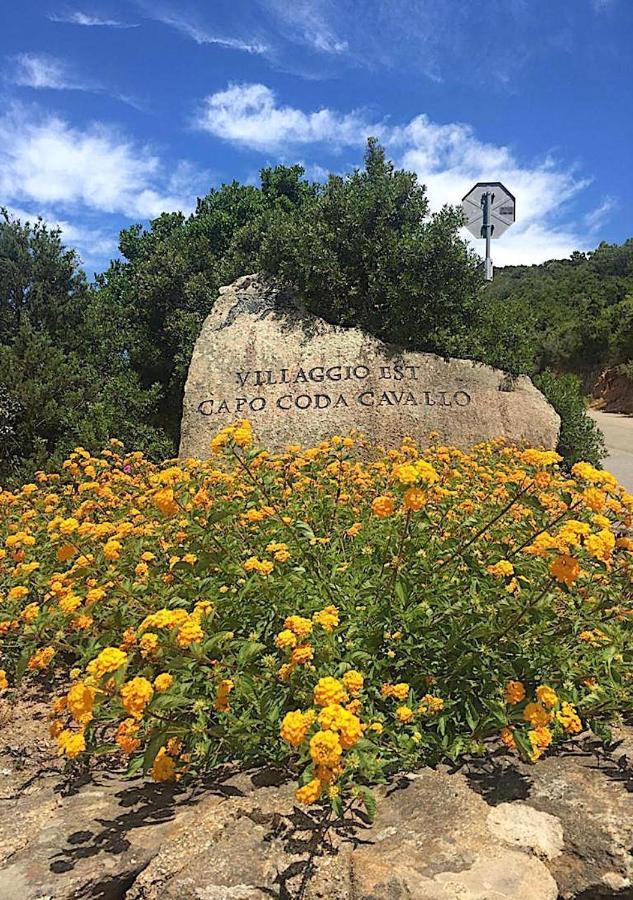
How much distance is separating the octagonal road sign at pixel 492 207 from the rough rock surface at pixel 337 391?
3694 mm

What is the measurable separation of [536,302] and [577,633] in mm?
41364

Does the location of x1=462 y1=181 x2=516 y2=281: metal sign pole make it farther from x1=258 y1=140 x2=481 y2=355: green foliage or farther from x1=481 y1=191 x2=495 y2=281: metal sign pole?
x1=258 y1=140 x2=481 y2=355: green foliage

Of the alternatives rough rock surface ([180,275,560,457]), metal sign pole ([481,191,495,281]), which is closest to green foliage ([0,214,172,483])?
rough rock surface ([180,275,560,457])

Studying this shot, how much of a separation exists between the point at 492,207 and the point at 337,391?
5444 mm

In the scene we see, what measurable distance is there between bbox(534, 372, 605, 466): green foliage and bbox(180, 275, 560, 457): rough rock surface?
42.3 inches

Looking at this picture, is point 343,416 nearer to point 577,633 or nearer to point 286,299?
point 286,299

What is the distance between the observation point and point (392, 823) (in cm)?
199

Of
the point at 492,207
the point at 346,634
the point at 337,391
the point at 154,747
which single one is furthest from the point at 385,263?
the point at 154,747

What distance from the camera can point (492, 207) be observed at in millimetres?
11117

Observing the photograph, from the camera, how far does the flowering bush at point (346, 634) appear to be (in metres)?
2.11

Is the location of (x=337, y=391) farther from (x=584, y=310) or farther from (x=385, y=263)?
(x=584, y=310)

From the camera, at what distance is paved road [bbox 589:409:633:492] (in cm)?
959

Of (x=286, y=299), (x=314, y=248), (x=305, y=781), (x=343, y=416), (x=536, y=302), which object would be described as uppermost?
(x=536, y=302)

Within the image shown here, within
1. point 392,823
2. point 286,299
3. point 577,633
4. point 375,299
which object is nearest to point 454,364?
point 375,299
